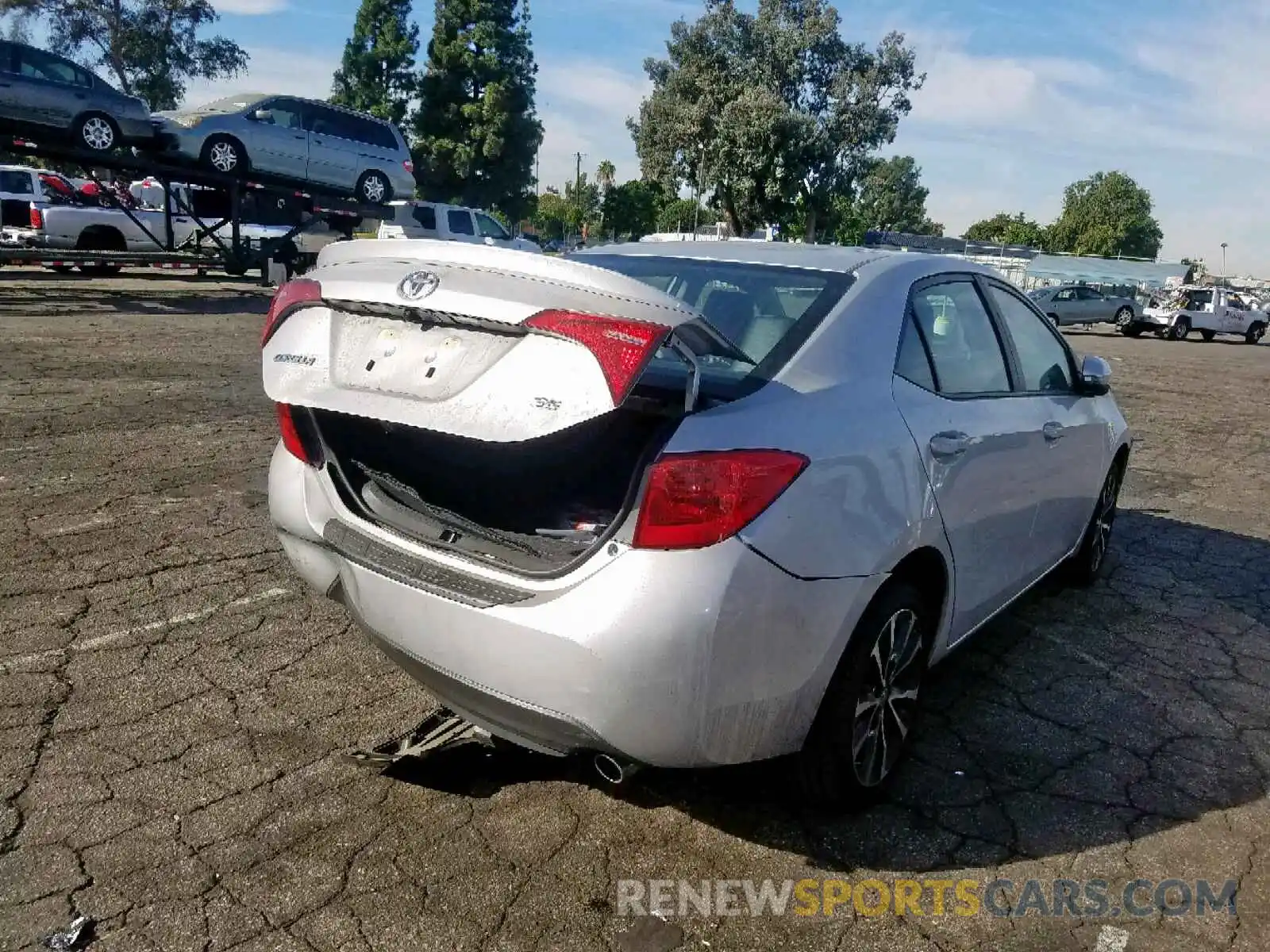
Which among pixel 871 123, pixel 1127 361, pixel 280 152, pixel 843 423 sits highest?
pixel 871 123

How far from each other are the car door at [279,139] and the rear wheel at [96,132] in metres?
1.98

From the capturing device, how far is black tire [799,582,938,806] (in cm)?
266

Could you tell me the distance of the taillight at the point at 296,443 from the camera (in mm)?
2980

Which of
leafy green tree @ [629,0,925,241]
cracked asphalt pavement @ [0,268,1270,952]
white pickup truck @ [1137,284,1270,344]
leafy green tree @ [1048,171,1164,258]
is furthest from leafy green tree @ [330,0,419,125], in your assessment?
leafy green tree @ [1048,171,1164,258]

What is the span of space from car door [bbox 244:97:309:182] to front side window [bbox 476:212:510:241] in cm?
582

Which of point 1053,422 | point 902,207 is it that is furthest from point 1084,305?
point 902,207

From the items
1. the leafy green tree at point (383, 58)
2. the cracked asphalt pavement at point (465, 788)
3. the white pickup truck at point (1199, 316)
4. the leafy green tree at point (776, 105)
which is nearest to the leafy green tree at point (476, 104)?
the leafy green tree at point (383, 58)

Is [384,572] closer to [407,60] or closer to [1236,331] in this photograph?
[1236,331]

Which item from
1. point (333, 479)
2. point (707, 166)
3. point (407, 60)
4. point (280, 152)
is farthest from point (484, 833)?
point (407, 60)

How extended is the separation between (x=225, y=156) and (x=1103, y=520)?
1448cm

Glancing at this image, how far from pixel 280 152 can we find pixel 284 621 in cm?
1408

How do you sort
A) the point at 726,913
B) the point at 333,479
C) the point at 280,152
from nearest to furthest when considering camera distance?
the point at 726,913 → the point at 333,479 → the point at 280,152

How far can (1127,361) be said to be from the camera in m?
20.8

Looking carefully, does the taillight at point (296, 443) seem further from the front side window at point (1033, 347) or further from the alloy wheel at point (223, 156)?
the alloy wheel at point (223, 156)
